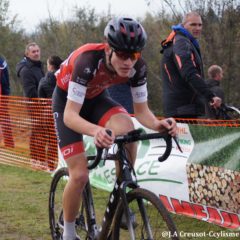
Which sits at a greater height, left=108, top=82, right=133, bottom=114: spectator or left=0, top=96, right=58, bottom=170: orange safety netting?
left=108, top=82, right=133, bottom=114: spectator

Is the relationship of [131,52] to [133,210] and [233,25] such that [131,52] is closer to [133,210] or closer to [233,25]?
[133,210]

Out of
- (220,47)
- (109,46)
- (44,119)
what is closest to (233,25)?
(220,47)

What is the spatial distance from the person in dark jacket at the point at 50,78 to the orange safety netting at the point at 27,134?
0.19 meters

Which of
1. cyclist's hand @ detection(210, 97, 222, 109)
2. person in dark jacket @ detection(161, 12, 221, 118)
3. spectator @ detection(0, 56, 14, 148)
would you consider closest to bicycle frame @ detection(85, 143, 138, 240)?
cyclist's hand @ detection(210, 97, 222, 109)

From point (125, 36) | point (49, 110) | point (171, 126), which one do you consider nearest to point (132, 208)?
point (171, 126)

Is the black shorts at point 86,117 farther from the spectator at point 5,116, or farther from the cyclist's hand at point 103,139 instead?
the spectator at point 5,116

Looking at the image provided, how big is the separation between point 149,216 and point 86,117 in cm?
117

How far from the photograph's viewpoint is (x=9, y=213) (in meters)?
6.36

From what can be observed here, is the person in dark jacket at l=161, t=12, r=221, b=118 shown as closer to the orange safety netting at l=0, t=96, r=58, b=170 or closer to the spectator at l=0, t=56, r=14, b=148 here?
the orange safety netting at l=0, t=96, r=58, b=170

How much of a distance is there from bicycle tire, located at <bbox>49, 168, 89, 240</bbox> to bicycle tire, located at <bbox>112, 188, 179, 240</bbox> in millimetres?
747

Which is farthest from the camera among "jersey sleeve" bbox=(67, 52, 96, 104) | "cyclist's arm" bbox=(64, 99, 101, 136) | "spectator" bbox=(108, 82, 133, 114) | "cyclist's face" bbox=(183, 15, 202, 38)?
"spectator" bbox=(108, 82, 133, 114)

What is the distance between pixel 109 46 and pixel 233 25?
387 inches

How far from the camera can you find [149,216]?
11.2 ft

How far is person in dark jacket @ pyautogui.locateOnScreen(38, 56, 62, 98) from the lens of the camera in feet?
29.1
